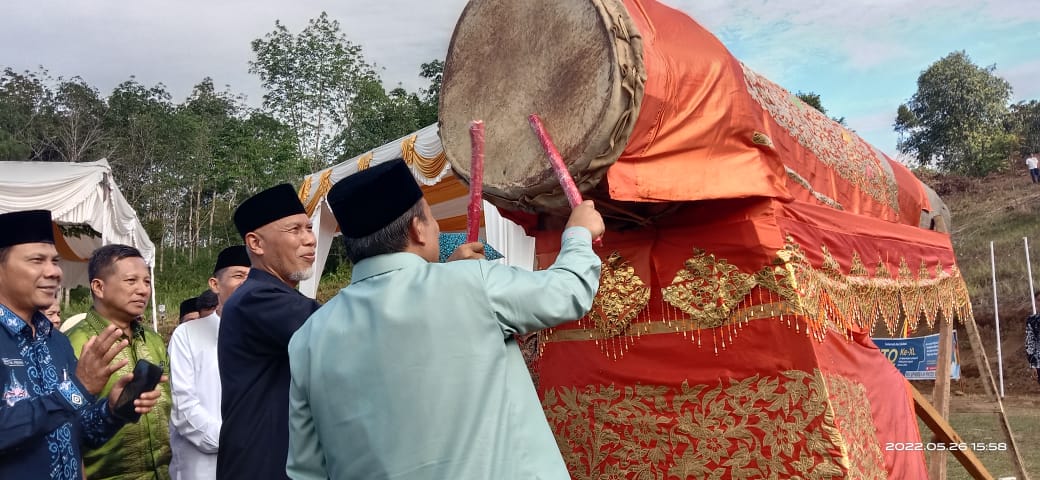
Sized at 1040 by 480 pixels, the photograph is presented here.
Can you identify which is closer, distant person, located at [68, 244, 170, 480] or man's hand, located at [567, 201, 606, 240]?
man's hand, located at [567, 201, 606, 240]

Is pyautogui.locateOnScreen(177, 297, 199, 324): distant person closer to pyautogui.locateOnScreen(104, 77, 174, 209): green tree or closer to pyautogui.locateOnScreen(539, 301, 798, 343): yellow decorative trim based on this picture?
pyautogui.locateOnScreen(539, 301, 798, 343): yellow decorative trim

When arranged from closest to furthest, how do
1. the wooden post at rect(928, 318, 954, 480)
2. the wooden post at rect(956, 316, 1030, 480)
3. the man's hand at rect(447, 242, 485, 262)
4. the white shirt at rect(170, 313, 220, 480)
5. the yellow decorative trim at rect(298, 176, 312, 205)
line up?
the man's hand at rect(447, 242, 485, 262) < the white shirt at rect(170, 313, 220, 480) < the wooden post at rect(928, 318, 954, 480) < the wooden post at rect(956, 316, 1030, 480) < the yellow decorative trim at rect(298, 176, 312, 205)

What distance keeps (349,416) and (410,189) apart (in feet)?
1.66

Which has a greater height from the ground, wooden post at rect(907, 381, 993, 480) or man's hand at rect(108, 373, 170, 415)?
man's hand at rect(108, 373, 170, 415)

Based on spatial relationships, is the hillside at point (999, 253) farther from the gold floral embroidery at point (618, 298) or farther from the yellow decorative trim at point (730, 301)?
the gold floral embroidery at point (618, 298)

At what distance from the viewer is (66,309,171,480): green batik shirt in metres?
3.07

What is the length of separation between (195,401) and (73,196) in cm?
511

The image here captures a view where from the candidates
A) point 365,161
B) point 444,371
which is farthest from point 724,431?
point 365,161

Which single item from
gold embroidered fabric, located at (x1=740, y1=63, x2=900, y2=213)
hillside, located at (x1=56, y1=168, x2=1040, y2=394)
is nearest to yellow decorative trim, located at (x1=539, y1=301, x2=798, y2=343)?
gold embroidered fabric, located at (x1=740, y1=63, x2=900, y2=213)

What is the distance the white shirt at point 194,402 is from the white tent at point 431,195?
1.14m

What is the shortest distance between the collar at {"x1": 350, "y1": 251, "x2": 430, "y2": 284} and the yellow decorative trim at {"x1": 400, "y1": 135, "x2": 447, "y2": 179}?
14.1ft

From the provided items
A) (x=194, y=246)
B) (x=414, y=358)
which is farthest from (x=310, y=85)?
(x=414, y=358)

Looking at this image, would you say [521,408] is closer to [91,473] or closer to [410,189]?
[410,189]

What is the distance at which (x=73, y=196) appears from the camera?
24.1 ft
